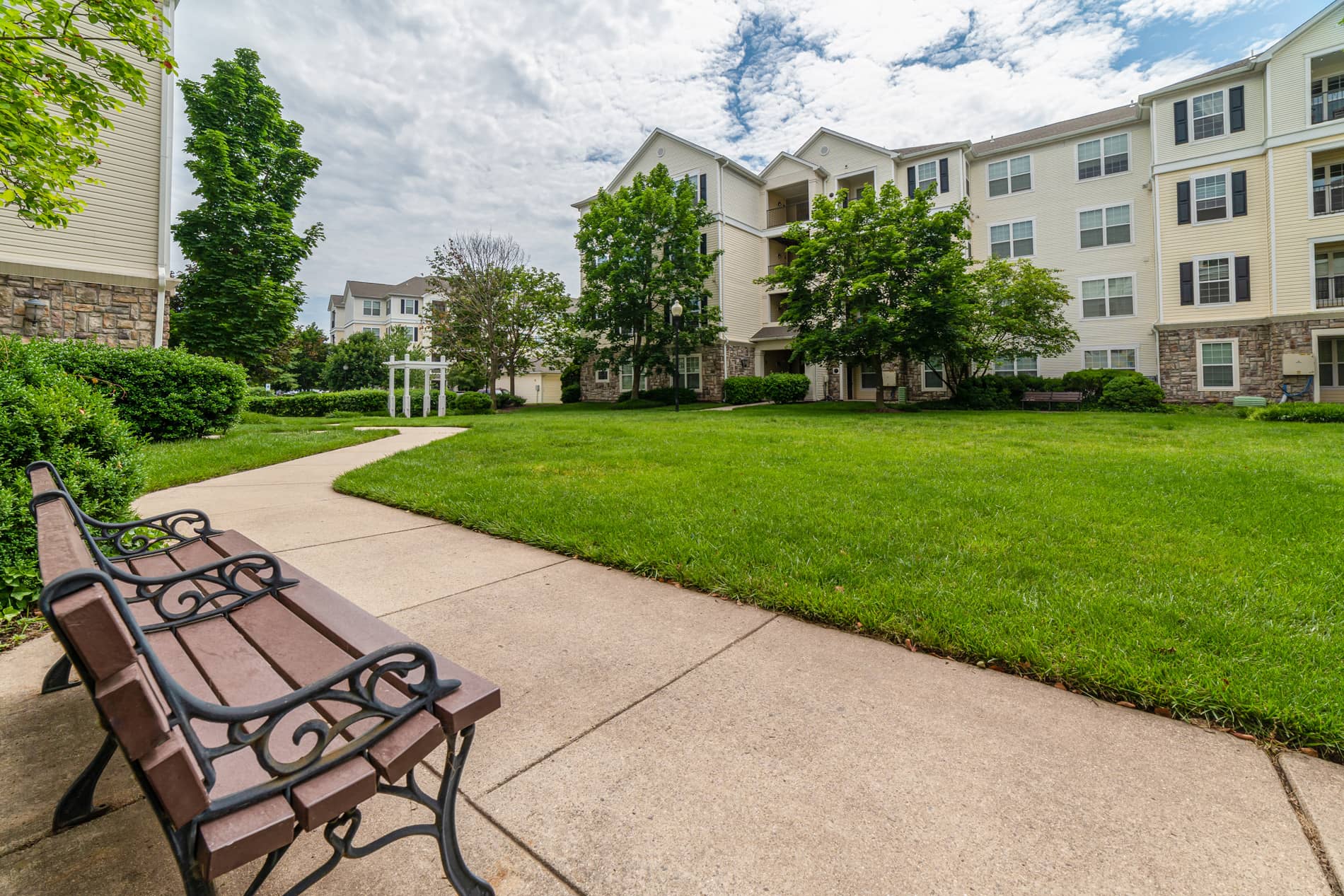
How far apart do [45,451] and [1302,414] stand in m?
20.6

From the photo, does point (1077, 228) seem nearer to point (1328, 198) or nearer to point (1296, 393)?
point (1328, 198)

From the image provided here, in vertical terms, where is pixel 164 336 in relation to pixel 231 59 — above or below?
below

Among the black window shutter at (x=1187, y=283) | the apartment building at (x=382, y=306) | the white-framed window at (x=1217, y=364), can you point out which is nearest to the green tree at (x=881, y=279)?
the black window shutter at (x=1187, y=283)

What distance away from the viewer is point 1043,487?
5453mm

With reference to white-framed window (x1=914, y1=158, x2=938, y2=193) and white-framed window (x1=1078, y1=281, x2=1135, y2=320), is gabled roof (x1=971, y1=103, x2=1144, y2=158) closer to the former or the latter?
white-framed window (x1=914, y1=158, x2=938, y2=193)

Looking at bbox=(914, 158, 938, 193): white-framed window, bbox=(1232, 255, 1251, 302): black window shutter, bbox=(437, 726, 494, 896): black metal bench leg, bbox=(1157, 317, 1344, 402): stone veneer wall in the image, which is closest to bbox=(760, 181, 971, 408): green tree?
bbox=(914, 158, 938, 193): white-framed window

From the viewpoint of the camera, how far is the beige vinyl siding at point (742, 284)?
81.3ft

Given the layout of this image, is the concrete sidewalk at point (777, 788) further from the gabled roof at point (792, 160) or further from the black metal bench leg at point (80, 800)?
the gabled roof at point (792, 160)

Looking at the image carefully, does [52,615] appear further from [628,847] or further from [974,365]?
[974,365]

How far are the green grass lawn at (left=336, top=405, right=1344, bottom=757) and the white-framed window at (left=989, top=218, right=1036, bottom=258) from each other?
16.0 meters

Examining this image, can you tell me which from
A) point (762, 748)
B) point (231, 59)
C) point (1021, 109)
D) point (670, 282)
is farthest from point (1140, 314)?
point (231, 59)

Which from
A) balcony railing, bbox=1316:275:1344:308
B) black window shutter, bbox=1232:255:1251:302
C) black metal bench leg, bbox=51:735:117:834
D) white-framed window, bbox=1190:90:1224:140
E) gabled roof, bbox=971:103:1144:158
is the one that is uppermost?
gabled roof, bbox=971:103:1144:158

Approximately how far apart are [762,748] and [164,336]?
16.4 metres

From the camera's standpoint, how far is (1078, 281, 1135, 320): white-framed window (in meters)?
20.4
